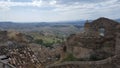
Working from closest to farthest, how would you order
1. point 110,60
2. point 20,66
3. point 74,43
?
1. point 110,60
2. point 20,66
3. point 74,43

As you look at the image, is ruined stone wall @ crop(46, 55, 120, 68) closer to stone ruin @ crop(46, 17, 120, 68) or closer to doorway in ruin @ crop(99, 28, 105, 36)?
stone ruin @ crop(46, 17, 120, 68)

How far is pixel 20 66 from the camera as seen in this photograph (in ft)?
66.1

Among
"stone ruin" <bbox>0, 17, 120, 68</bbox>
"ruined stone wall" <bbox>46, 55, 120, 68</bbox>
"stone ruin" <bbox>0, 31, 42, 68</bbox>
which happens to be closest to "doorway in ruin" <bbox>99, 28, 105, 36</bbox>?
"stone ruin" <bbox>0, 17, 120, 68</bbox>

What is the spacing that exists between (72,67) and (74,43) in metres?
14.0

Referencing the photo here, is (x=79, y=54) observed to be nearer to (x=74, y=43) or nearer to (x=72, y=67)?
(x=74, y=43)

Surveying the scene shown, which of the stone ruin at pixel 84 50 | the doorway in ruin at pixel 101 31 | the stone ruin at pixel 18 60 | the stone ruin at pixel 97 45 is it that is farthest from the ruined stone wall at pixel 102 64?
the doorway in ruin at pixel 101 31

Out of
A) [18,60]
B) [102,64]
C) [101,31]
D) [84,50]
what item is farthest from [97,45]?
[102,64]

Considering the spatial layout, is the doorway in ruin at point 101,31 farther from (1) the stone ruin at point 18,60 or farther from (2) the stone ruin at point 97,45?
(1) the stone ruin at point 18,60

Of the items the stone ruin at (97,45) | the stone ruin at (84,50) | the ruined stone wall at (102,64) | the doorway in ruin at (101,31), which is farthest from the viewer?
the doorway in ruin at (101,31)

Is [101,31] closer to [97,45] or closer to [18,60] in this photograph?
[97,45]

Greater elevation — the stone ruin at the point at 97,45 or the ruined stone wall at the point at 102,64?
the ruined stone wall at the point at 102,64

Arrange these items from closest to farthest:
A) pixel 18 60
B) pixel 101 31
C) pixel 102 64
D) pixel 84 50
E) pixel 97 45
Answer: pixel 102 64 < pixel 18 60 < pixel 97 45 < pixel 84 50 < pixel 101 31

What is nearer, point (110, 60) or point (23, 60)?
point (110, 60)

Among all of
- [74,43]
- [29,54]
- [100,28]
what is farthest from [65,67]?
[100,28]
